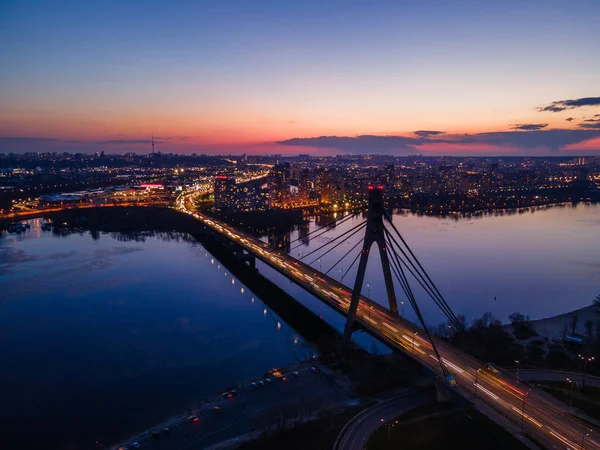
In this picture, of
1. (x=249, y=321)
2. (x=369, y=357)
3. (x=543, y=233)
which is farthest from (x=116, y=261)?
(x=543, y=233)

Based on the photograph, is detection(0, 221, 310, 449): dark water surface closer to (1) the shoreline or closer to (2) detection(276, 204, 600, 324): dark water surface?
(1) the shoreline

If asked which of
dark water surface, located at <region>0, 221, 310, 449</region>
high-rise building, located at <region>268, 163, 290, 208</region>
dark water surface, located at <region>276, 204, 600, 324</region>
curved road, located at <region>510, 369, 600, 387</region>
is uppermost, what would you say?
high-rise building, located at <region>268, 163, 290, 208</region>

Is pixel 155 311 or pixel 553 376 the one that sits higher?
pixel 553 376

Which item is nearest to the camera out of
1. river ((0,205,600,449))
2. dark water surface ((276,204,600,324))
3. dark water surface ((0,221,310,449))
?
dark water surface ((0,221,310,449))

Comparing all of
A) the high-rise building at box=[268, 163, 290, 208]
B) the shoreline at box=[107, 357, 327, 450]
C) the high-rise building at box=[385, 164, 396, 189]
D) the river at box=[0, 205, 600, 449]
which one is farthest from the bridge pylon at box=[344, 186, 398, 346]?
the high-rise building at box=[385, 164, 396, 189]

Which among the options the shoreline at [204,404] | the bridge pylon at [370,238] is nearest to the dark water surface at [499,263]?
the bridge pylon at [370,238]

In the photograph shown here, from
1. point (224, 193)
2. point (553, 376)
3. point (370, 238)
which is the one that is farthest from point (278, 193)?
point (553, 376)

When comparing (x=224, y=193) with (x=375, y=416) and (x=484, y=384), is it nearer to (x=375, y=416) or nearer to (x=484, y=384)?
(x=375, y=416)
